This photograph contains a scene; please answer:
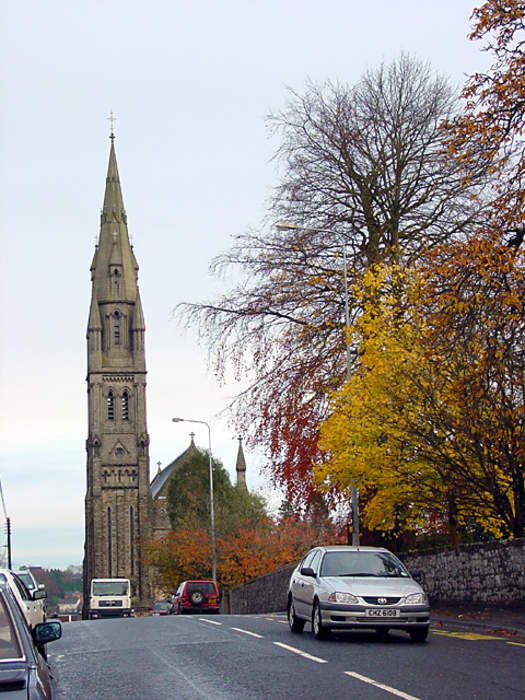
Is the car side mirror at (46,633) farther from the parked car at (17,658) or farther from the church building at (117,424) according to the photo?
the church building at (117,424)

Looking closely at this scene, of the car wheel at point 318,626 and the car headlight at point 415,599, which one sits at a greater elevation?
the car headlight at point 415,599

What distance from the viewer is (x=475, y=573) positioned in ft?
71.5

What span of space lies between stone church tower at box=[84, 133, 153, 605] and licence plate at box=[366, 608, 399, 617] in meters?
92.0

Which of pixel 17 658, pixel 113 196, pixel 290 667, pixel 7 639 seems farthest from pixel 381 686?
pixel 113 196

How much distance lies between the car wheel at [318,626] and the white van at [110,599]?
33.9m

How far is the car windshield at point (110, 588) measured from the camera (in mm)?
49625

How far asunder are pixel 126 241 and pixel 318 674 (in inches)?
4257

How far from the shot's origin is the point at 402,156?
1204 inches

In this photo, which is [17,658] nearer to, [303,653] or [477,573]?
[303,653]

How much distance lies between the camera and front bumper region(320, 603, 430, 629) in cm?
1564

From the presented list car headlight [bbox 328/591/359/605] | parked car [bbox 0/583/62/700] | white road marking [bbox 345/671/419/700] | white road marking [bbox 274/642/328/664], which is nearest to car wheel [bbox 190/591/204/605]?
white road marking [bbox 274/642/328/664]

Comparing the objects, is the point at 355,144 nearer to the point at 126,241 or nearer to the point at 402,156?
the point at 402,156

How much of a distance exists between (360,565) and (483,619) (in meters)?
3.39

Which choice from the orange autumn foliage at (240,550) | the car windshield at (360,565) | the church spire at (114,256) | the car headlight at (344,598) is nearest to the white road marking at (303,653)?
the car headlight at (344,598)
